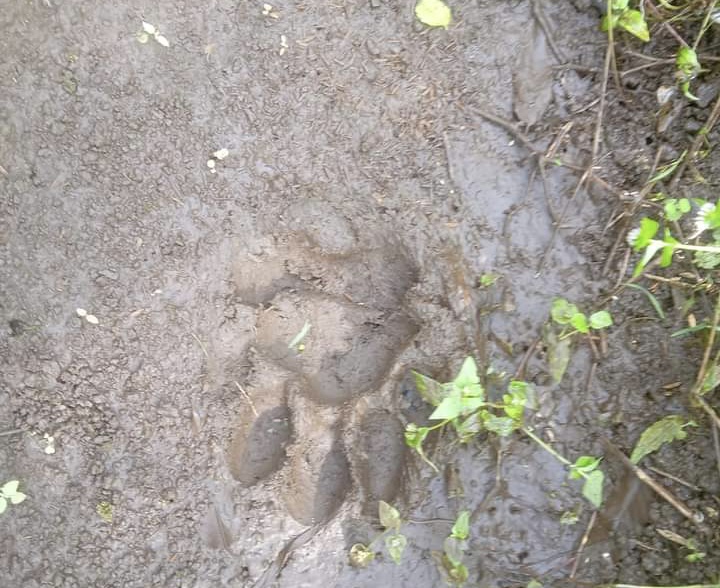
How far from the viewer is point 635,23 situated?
185cm

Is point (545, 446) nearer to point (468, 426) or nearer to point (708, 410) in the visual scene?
point (468, 426)

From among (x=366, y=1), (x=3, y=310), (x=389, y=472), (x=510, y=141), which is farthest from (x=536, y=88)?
(x=3, y=310)

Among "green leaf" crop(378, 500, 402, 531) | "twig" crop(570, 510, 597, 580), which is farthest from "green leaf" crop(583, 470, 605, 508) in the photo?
"green leaf" crop(378, 500, 402, 531)

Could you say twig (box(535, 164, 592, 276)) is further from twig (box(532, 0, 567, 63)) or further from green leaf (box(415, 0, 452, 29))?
green leaf (box(415, 0, 452, 29))

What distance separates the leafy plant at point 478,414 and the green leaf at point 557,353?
97mm

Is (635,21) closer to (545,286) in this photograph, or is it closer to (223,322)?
(545,286)

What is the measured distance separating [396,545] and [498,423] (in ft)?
1.50

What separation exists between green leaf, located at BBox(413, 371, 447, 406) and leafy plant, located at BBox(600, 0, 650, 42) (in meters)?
1.10

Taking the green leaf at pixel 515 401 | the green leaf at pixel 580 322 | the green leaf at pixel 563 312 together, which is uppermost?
the green leaf at pixel 580 322

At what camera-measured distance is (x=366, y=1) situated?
1.99 m

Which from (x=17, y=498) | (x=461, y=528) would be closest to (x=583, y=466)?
(x=461, y=528)

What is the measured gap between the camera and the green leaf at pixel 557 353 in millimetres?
1948

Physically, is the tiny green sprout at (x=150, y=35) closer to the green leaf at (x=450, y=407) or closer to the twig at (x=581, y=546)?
the green leaf at (x=450, y=407)

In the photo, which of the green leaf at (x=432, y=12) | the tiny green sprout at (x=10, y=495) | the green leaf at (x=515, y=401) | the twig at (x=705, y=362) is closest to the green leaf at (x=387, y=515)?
the green leaf at (x=515, y=401)
